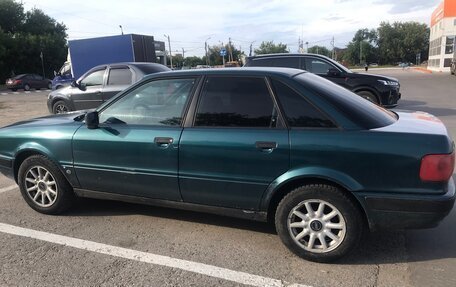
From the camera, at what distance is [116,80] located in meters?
10.5

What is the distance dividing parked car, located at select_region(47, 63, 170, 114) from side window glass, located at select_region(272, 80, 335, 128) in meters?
7.07

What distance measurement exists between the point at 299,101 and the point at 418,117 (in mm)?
A: 1362

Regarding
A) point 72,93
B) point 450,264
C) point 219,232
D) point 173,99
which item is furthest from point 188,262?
point 72,93

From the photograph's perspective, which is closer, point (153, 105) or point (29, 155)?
point (153, 105)

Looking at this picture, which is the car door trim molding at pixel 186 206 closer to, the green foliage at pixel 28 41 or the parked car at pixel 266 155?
the parked car at pixel 266 155

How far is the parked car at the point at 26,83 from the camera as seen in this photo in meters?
32.8

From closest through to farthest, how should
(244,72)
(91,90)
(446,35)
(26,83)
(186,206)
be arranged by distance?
1. (244,72)
2. (186,206)
3. (91,90)
4. (26,83)
5. (446,35)

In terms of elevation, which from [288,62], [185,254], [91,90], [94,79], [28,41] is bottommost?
[185,254]

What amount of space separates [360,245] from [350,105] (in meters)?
1.27

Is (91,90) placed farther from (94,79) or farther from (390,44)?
(390,44)

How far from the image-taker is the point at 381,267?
11.0 ft

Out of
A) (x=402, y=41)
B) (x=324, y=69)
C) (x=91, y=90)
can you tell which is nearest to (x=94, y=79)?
(x=91, y=90)

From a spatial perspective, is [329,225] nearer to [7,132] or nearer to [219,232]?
[219,232]

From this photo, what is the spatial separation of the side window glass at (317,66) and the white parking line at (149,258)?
8513 mm
